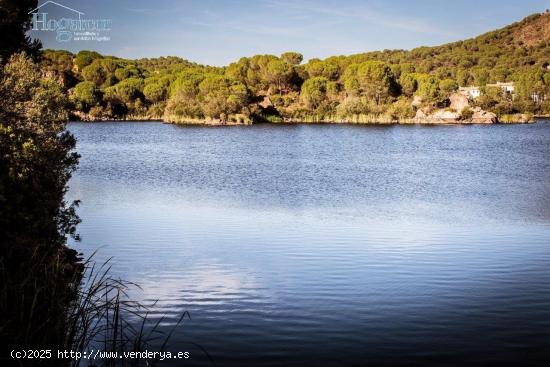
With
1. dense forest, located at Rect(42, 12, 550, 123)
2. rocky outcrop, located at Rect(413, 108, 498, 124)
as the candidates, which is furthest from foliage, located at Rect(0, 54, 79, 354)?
rocky outcrop, located at Rect(413, 108, 498, 124)

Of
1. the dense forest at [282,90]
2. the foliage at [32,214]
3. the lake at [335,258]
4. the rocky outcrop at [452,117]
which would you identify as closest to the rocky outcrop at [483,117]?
the rocky outcrop at [452,117]

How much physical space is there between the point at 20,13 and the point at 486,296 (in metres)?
20.5

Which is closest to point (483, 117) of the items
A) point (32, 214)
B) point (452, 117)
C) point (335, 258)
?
point (452, 117)

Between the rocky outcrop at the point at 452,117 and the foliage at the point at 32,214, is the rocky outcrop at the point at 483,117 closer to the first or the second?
the rocky outcrop at the point at 452,117

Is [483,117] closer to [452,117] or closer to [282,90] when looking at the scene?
[452,117]

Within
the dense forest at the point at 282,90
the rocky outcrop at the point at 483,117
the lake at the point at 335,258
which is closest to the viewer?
the lake at the point at 335,258

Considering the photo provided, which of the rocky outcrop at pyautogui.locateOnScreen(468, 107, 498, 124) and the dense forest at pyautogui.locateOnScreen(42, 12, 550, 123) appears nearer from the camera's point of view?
the rocky outcrop at pyautogui.locateOnScreen(468, 107, 498, 124)

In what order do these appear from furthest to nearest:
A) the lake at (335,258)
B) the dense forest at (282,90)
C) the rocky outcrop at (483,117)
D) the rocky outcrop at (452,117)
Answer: the dense forest at (282,90) → the rocky outcrop at (452,117) → the rocky outcrop at (483,117) → the lake at (335,258)

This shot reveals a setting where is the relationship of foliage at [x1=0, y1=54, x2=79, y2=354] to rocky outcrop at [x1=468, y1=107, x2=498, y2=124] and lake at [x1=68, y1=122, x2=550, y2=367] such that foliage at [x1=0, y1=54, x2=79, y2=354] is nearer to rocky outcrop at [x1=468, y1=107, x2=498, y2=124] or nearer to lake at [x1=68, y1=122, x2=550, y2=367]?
lake at [x1=68, y1=122, x2=550, y2=367]

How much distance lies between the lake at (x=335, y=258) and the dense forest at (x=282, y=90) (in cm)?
6501

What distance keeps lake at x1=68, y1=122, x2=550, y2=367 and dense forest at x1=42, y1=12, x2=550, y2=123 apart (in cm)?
6501

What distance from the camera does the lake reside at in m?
9.38

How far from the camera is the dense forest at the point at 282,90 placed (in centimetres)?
10044

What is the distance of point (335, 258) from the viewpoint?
48.9 ft
